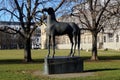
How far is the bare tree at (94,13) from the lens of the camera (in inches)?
1531

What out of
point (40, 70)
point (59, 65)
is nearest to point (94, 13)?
point (40, 70)

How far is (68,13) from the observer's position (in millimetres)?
39219

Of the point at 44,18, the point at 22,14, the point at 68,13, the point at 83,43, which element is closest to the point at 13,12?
the point at 22,14

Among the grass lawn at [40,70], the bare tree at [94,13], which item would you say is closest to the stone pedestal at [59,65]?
the grass lawn at [40,70]

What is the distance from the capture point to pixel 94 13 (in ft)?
128

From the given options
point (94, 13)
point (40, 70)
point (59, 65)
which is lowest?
point (40, 70)

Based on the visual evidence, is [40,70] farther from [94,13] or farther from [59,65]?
[94,13]

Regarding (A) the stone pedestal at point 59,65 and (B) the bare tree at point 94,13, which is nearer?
(A) the stone pedestal at point 59,65

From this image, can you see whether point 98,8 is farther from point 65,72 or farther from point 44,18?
point 65,72

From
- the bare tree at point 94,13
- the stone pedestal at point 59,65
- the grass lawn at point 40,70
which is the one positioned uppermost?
the bare tree at point 94,13

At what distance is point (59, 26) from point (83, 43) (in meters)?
109

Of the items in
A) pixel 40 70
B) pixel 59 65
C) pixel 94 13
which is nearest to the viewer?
pixel 59 65

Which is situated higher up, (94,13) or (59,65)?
Answer: (94,13)

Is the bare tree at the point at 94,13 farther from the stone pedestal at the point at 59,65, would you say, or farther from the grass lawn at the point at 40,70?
the stone pedestal at the point at 59,65
